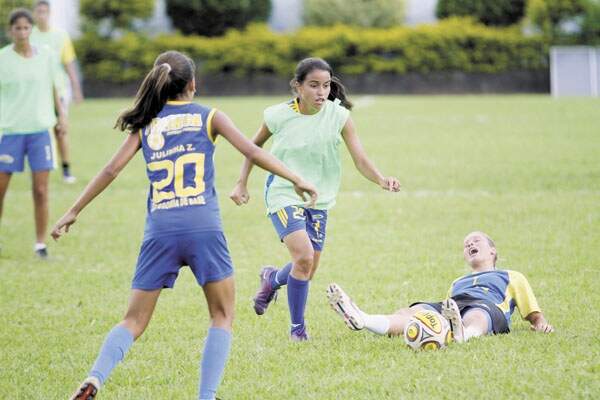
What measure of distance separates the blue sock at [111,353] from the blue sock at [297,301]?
177 centimetres

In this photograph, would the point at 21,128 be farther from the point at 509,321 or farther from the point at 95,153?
the point at 95,153

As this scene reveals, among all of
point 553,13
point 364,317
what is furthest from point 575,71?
point 364,317

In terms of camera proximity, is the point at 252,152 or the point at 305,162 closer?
the point at 252,152

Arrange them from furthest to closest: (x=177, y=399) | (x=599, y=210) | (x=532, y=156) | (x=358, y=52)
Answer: (x=358, y=52) → (x=532, y=156) → (x=599, y=210) → (x=177, y=399)

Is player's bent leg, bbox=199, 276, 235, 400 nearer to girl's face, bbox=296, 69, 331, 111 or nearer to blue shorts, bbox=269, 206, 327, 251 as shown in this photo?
blue shorts, bbox=269, 206, 327, 251

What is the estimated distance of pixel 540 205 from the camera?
12.2 meters

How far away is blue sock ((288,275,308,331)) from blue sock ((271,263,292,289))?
1.86ft

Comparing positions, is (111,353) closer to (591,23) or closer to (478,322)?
(478,322)

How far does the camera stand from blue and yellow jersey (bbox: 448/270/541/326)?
6500 mm

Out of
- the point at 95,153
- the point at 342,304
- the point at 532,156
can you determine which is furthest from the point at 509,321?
the point at 95,153

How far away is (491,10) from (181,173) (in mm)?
38035

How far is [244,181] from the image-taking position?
6648 millimetres

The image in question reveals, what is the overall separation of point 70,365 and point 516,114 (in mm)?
21754

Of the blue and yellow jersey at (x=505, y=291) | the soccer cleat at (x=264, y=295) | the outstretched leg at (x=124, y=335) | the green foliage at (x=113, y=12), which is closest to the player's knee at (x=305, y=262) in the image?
the soccer cleat at (x=264, y=295)
